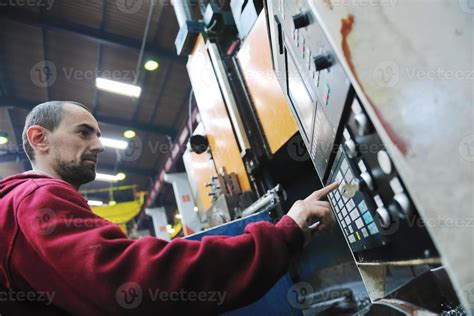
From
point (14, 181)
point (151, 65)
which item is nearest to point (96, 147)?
point (14, 181)

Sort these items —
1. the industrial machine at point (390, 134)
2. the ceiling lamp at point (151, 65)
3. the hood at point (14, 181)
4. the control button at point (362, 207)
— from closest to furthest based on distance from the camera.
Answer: the industrial machine at point (390, 134), the control button at point (362, 207), the hood at point (14, 181), the ceiling lamp at point (151, 65)

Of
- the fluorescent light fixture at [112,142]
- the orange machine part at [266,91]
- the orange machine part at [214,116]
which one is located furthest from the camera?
the fluorescent light fixture at [112,142]

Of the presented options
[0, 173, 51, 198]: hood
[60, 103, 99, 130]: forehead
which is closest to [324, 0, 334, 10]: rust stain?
[0, 173, 51, 198]: hood

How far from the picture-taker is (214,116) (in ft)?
8.15

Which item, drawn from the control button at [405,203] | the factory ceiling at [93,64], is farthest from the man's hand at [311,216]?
the factory ceiling at [93,64]

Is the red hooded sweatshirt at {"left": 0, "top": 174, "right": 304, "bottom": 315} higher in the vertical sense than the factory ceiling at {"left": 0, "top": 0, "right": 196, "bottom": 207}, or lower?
lower

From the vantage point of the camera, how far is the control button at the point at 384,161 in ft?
1.77

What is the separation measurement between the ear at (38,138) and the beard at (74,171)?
0.24 feet

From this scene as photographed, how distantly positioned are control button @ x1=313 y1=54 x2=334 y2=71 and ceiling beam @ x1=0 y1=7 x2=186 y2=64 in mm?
Answer: 6167

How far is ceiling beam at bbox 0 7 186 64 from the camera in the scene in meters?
5.84

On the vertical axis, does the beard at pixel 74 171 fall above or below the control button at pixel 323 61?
above

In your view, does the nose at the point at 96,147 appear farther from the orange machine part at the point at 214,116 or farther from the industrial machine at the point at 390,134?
the orange machine part at the point at 214,116

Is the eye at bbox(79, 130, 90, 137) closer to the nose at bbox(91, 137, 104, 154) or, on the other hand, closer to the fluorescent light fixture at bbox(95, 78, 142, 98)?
the nose at bbox(91, 137, 104, 154)

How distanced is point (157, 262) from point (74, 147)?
67 centimetres
